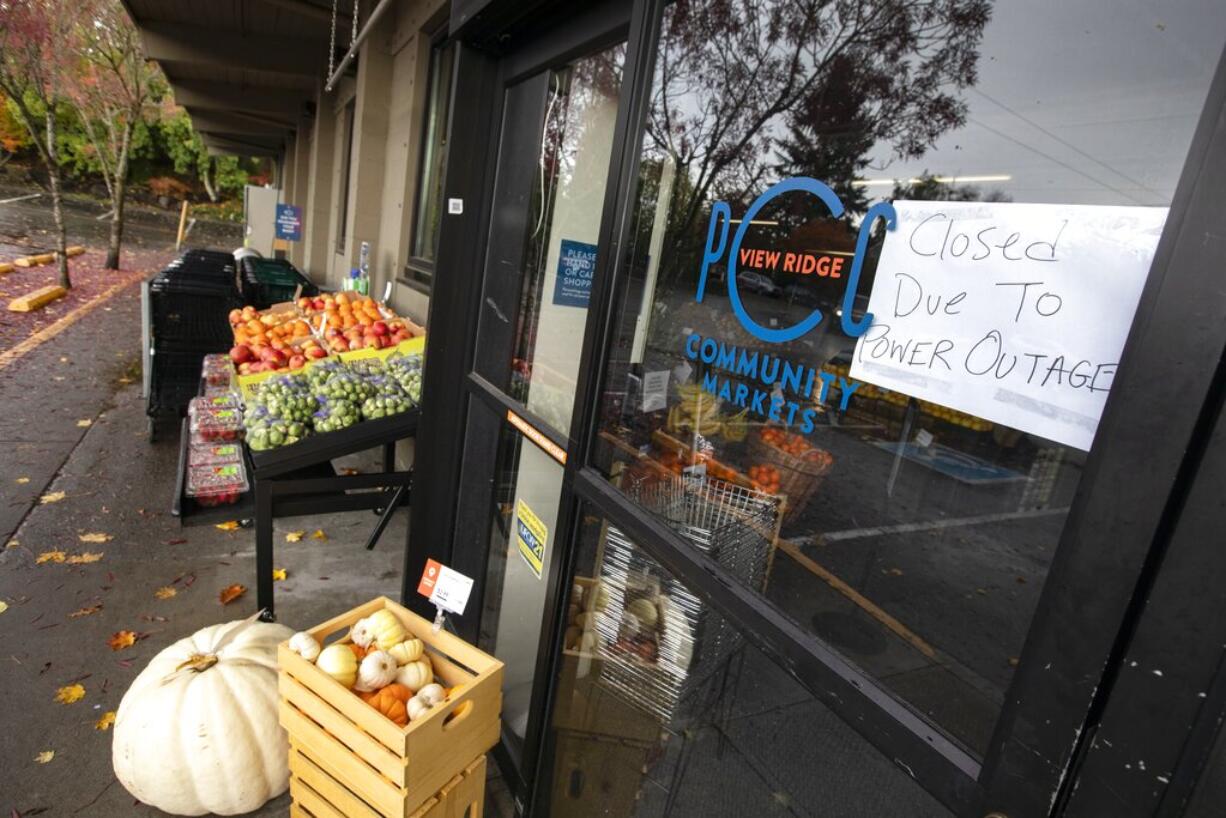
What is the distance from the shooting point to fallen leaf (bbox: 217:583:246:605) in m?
3.56

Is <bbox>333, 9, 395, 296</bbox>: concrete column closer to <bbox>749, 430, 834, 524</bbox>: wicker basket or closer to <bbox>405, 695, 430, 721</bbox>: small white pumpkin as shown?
<bbox>405, 695, 430, 721</bbox>: small white pumpkin

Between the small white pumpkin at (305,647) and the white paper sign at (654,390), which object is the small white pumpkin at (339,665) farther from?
the white paper sign at (654,390)

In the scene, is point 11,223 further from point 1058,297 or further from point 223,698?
point 1058,297

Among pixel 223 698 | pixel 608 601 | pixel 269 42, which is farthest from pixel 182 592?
pixel 269 42

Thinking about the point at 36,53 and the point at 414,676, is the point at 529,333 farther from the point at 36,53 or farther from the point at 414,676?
the point at 36,53

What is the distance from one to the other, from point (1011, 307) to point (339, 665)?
1.89 metres

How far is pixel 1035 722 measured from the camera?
829 mm

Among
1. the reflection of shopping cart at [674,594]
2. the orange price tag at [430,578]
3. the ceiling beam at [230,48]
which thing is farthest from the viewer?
the ceiling beam at [230,48]

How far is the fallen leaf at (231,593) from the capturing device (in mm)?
3564

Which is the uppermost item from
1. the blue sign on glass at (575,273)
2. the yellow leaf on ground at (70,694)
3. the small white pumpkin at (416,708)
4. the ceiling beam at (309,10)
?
the ceiling beam at (309,10)

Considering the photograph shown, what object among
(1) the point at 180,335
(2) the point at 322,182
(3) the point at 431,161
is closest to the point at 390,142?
(3) the point at 431,161

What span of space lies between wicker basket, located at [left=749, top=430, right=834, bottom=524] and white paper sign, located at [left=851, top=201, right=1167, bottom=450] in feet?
0.73

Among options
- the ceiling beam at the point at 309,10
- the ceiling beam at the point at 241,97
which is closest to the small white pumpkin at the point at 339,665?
the ceiling beam at the point at 309,10

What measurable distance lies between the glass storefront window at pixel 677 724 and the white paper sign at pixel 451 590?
0.38m
